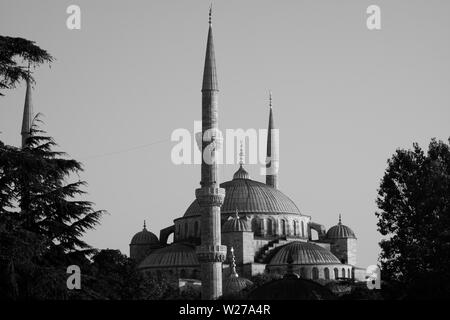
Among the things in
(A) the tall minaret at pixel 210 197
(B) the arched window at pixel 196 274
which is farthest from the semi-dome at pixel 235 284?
(B) the arched window at pixel 196 274

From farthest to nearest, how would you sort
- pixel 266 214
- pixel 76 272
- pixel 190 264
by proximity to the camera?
pixel 266 214 → pixel 190 264 → pixel 76 272

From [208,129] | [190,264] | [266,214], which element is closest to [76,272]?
[208,129]

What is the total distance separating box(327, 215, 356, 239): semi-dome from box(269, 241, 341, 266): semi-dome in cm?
866

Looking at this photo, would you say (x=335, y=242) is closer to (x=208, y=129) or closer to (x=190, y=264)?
(x=190, y=264)

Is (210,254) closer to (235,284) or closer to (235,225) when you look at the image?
(235,284)

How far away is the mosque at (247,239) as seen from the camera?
6544 centimetres

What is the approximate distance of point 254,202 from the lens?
9519 centimetres

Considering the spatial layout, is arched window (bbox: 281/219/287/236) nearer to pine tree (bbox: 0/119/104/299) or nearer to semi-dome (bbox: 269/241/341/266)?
semi-dome (bbox: 269/241/341/266)

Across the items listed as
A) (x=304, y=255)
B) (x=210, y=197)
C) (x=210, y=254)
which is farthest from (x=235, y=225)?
(x=210, y=197)

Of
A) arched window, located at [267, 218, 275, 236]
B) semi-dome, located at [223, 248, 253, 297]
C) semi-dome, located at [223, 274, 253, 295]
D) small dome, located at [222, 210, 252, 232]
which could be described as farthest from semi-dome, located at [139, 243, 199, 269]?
semi-dome, located at [223, 274, 253, 295]

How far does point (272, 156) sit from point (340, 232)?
1029cm

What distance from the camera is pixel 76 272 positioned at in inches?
950

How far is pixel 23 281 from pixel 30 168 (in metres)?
2.39

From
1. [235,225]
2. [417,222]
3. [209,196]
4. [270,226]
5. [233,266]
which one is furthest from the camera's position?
[270,226]
